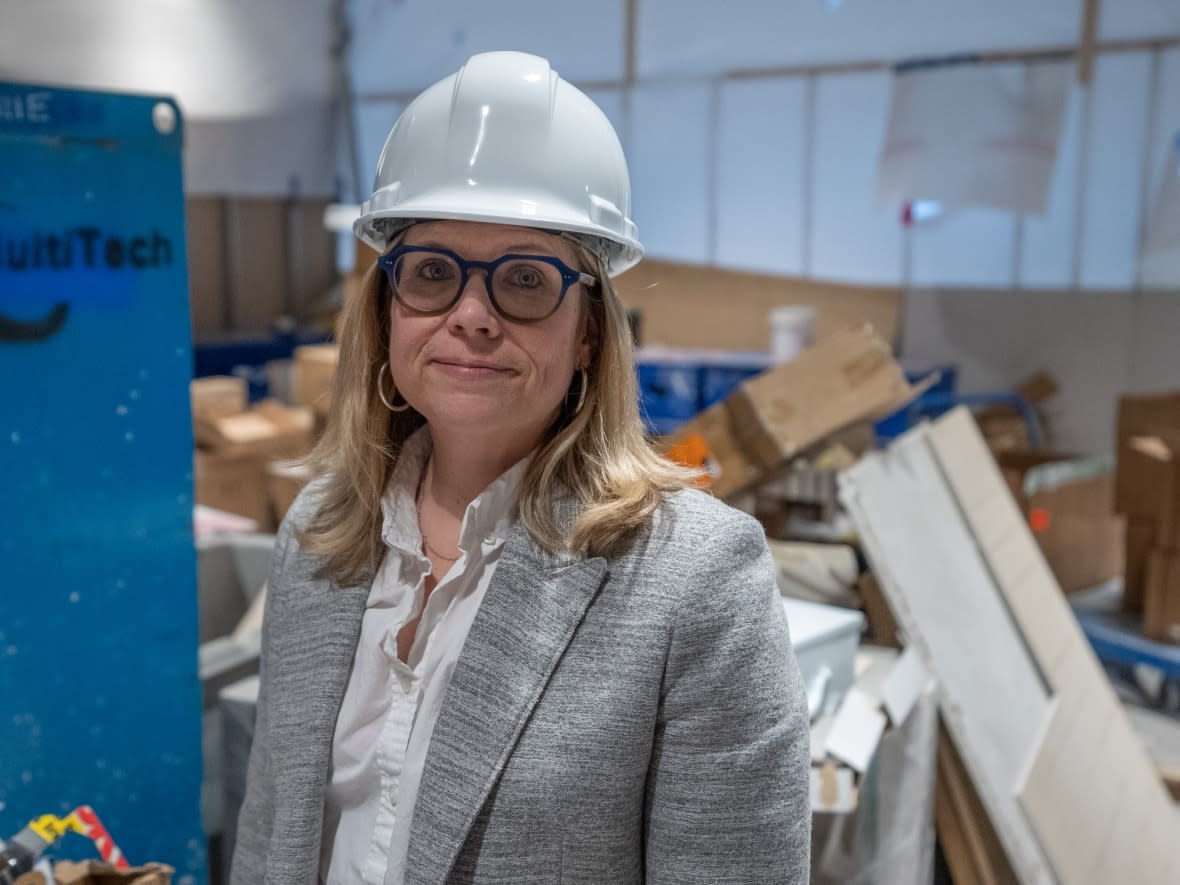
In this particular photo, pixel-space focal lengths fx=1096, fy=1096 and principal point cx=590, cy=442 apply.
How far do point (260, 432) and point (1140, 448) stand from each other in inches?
139

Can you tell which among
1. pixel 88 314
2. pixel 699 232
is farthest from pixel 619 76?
pixel 88 314

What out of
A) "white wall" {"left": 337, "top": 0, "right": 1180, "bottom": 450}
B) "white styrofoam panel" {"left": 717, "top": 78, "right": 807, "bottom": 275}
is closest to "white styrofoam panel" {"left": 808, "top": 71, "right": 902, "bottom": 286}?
"white wall" {"left": 337, "top": 0, "right": 1180, "bottom": 450}

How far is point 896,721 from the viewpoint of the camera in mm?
1991

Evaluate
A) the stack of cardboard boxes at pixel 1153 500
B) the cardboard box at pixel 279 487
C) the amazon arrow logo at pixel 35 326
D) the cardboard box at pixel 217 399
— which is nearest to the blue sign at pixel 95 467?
the amazon arrow logo at pixel 35 326

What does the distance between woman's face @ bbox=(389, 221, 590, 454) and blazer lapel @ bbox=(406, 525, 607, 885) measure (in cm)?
17

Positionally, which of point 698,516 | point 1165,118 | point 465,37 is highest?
point 465,37

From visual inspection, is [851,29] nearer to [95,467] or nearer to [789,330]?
[789,330]

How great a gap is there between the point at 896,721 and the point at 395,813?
3.69 feet

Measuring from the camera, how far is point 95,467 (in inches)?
73.9

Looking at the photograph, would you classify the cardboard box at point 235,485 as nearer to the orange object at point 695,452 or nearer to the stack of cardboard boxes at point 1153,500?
the orange object at point 695,452

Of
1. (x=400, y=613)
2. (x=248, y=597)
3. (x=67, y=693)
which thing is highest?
(x=400, y=613)

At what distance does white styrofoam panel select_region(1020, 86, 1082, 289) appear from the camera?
570cm

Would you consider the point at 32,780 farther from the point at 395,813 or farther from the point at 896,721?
the point at 896,721

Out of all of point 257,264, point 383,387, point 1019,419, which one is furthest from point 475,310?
point 257,264
